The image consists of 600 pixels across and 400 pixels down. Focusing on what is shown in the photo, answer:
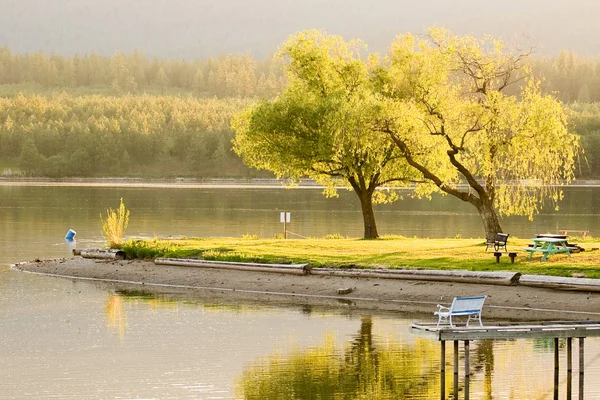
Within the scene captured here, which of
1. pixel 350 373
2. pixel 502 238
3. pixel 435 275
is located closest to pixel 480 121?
pixel 502 238

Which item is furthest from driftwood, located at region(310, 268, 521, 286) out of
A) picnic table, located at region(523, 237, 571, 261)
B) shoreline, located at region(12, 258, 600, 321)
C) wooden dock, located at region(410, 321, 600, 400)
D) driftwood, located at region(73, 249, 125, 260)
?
wooden dock, located at region(410, 321, 600, 400)

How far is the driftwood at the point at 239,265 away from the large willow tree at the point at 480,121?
8852 millimetres

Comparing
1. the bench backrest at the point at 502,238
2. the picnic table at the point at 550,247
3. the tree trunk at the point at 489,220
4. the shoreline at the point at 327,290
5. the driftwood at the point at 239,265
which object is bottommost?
the shoreline at the point at 327,290

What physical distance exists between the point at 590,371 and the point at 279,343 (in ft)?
28.4

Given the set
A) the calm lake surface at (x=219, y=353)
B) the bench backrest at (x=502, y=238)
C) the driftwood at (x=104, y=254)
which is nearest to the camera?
the calm lake surface at (x=219, y=353)

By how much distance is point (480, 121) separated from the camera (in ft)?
156

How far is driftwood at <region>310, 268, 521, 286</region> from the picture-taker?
37950 millimetres

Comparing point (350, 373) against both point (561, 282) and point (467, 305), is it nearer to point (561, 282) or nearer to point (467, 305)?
point (467, 305)

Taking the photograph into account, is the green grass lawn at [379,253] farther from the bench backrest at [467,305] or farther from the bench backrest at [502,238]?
the bench backrest at [467,305]

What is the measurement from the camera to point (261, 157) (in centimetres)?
5647

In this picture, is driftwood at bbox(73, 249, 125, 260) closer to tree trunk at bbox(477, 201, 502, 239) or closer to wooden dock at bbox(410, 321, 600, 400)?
tree trunk at bbox(477, 201, 502, 239)

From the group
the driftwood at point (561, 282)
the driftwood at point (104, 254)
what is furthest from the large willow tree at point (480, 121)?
the driftwood at point (104, 254)

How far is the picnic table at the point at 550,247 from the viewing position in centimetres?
4031

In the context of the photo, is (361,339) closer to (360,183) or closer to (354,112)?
(354,112)
